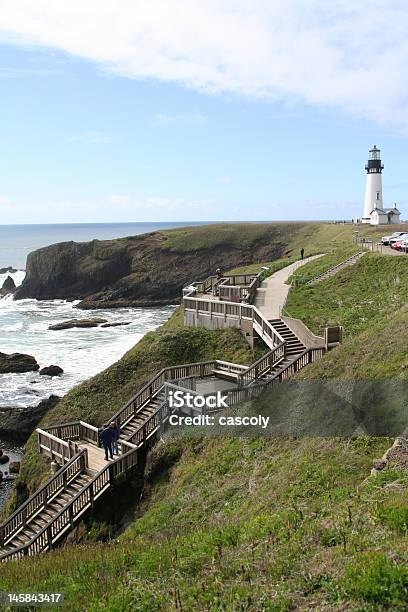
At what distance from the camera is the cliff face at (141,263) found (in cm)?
8062

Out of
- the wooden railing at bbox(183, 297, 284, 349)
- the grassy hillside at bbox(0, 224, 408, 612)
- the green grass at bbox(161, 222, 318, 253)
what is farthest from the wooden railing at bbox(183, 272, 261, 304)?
the green grass at bbox(161, 222, 318, 253)

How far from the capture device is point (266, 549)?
851 centimetres

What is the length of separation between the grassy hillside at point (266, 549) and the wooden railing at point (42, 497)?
4.28 m

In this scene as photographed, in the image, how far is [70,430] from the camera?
20.2 meters

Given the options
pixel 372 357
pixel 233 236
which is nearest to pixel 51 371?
pixel 372 357

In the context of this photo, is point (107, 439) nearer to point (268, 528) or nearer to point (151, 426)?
point (151, 426)

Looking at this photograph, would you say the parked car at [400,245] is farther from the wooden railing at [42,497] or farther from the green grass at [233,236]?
the green grass at [233,236]

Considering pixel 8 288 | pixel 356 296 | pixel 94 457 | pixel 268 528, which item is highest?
pixel 356 296

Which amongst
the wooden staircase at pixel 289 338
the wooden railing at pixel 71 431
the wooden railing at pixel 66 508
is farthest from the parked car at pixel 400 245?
the wooden railing at pixel 66 508

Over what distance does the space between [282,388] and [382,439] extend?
5.36 meters

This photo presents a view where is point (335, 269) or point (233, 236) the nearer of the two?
point (335, 269)

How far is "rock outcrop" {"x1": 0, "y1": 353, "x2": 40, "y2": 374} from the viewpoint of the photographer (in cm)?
4347

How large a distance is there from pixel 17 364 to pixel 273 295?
22.6m

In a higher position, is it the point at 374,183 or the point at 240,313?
the point at 374,183
